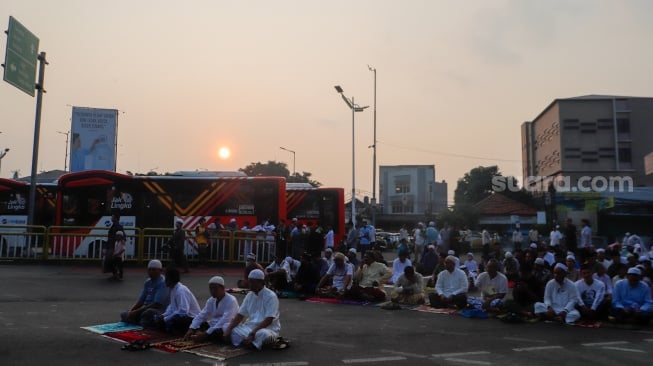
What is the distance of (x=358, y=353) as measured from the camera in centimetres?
759

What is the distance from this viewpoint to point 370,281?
13695mm

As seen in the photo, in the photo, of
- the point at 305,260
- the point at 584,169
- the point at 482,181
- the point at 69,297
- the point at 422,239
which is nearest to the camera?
the point at 69,297

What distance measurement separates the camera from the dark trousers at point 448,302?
11.9 m

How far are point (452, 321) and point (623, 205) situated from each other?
2660 centimetres

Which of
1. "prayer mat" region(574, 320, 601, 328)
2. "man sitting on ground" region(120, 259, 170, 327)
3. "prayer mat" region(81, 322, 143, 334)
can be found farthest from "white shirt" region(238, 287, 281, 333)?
"prayer mat" region(574, 320, 601, 328)

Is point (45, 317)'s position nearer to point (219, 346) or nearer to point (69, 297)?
point (69, 297)

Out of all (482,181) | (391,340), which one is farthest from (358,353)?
Answer: (482,181)

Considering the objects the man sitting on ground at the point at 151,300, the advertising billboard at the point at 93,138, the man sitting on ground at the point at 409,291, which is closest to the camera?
the man sitting on ground at the point at 151,300

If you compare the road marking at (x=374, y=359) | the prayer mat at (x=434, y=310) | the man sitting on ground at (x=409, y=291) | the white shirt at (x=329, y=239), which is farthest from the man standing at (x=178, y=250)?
the road marking at (x=374, y=359)

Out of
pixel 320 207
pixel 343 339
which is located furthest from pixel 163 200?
pixel 343 339

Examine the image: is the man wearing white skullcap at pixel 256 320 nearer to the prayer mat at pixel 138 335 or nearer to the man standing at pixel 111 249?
the prayer mat at pixel 138 335

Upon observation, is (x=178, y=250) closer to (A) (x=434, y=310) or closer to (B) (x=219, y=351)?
(A) (x=434, y=310)

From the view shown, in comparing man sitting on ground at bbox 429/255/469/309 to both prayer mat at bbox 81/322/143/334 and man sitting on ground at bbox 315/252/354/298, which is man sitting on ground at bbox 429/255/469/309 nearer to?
man sitting on ground at bbox 315/252/354/298

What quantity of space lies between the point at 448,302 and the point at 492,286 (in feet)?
3.43
